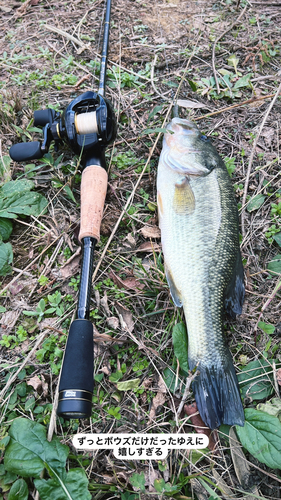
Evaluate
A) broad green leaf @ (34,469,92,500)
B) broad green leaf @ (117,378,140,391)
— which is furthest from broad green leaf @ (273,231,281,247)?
broad green leaf @ (34,469,92,500)

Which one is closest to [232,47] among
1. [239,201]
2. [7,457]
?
[239,201]

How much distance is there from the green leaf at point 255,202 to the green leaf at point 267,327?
1015mm

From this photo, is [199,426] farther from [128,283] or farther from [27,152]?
[27,152]

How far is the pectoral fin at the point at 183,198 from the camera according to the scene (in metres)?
2.60

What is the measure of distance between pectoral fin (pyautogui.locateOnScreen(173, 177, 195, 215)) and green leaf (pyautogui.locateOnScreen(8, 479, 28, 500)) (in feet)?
6.63

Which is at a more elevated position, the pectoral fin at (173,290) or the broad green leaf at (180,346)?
the pectoral fin at (173,290)

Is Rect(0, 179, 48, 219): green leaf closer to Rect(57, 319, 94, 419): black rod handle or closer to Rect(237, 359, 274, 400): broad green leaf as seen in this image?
Rect(57, 319, 94, 419): black rod handle

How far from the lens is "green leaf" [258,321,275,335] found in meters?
2.31

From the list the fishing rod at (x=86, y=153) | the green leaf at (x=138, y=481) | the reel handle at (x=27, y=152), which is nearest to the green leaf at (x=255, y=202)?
the fishing rod at (x=86, y=153)

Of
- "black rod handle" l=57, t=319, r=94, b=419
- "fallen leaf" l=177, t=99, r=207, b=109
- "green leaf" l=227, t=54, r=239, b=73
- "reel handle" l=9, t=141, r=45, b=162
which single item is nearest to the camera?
"black rod handle" l=57, t=319, r=94, b=419

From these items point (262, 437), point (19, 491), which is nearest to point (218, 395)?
point (262, 437)

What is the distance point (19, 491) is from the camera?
183 centimetres

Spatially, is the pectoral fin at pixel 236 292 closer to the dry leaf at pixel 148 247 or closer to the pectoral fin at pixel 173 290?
the pectoral fin at pixel 173 290

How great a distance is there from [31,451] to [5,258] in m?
1.36
